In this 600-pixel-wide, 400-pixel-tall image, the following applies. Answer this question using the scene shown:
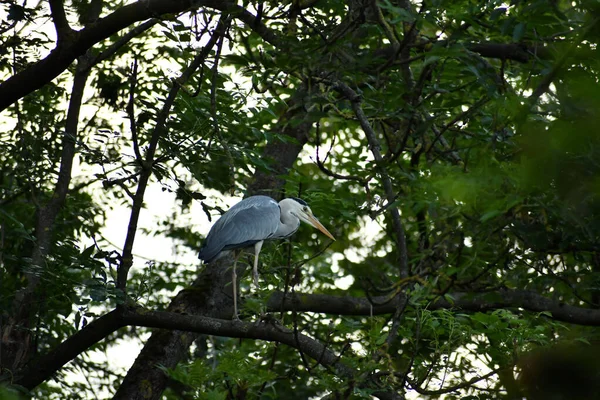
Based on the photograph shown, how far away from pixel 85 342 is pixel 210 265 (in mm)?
1880

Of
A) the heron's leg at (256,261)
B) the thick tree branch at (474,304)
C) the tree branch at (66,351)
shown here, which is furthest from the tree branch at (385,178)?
the tree branch at (66,351)

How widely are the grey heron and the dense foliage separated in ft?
0.76

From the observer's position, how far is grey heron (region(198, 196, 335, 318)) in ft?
20.9

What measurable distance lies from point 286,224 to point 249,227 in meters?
0.64

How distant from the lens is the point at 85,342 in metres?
5.66

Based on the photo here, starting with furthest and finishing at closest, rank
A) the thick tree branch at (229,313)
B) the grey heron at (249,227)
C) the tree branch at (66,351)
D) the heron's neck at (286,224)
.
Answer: the heron's neck at (286,224) → the grey heron at (249,227) → the tree branch at (66,351) → the thick tree branch at (229,313)

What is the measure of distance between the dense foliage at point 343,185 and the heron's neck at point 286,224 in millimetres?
236

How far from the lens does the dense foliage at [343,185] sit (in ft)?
6.98

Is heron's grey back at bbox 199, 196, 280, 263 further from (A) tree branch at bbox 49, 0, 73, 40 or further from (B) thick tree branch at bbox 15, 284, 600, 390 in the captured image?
(A) tree branch at bbox 49, 0, 73, 40

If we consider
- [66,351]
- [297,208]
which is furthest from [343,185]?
[66,351]

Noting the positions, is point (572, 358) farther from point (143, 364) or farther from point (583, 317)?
point (143, 364)

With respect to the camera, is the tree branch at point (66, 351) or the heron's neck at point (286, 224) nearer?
the tree branch at point (66, 351)

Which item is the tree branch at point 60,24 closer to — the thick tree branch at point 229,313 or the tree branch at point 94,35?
the tree branch at point 94,35

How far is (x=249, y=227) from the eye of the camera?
6562 millimetres
